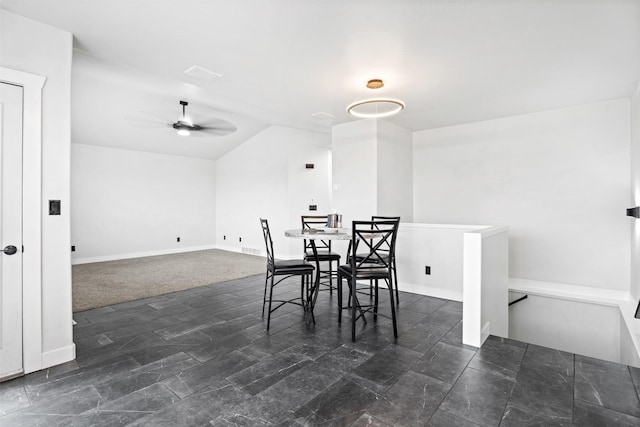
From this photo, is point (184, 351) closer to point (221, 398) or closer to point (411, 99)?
point (221, 398)

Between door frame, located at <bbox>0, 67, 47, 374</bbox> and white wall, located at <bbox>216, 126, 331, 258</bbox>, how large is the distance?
4.69m

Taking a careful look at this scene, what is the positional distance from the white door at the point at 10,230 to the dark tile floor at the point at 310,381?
0.22 metres

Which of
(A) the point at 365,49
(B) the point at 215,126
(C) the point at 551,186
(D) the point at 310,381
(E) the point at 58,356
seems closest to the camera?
(D) the point at 310,381

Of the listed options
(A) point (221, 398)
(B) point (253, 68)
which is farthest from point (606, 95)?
(A) point (221, 398)

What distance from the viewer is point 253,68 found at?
3.13 meters

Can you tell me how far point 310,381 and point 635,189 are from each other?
409cm

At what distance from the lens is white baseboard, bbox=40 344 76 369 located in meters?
2.29

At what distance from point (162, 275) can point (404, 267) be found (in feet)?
13.3

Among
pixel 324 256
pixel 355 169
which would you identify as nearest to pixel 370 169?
pixel 355 169

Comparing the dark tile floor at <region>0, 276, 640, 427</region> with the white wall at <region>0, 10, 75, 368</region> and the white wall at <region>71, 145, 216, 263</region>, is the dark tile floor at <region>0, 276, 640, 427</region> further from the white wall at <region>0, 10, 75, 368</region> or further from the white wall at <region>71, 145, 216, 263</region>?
the white wall at <region>71, 145, 216, 263</region>

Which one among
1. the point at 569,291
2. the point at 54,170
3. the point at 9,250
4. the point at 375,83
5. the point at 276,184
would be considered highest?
the point at 375,83

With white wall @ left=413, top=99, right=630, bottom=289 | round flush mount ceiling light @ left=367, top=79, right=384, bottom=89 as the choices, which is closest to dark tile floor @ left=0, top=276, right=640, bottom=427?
white wall @ left=413, top=99, right=630, bottom=289

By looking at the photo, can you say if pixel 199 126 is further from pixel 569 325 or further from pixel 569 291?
pixel 569 325

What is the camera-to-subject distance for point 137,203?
7.24 meters
